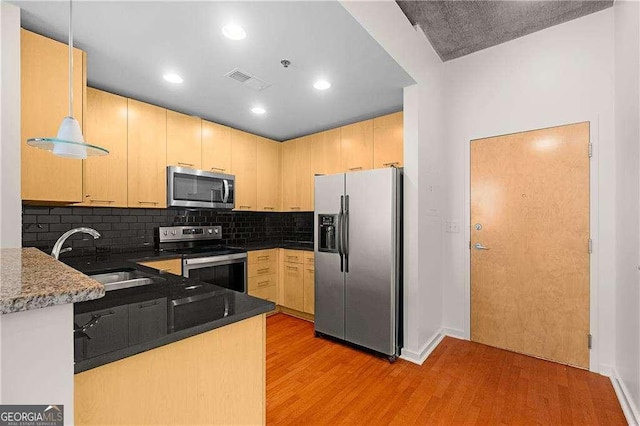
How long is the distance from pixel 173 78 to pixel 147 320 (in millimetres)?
2184

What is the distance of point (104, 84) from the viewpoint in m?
2.58

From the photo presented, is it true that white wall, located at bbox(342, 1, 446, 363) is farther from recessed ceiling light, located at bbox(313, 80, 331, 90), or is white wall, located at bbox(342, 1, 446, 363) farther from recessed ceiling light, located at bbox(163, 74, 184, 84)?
recessed ceiling light, located at bbox(163, 74, 184, 84)

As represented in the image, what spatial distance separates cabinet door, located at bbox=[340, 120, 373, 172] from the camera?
3344 millimetres

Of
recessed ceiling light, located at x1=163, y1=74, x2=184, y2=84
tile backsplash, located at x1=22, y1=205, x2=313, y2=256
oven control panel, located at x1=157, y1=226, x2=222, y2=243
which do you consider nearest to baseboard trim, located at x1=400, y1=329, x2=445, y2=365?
tile backsplash, located at x1=22, y1=205, x2=313, y2=256

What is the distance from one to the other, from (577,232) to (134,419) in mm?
3148

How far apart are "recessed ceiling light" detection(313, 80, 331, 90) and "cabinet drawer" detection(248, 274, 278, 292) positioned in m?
2.24

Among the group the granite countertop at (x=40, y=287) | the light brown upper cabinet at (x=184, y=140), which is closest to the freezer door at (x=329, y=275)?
the light brown upper cabinet at (x=184, y=140)

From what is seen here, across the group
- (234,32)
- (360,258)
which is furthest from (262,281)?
(234,32)

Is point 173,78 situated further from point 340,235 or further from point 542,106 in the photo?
point 542,106

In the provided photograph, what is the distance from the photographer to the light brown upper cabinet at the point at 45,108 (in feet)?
5.91

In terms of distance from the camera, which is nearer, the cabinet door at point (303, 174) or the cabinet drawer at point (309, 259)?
the cabinet drawer at point (309, 259)

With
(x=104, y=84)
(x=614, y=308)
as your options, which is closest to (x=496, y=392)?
(x=614, y=308)

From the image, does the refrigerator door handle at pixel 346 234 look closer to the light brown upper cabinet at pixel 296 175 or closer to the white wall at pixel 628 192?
the light brown upper cabinet at pixel 296 175

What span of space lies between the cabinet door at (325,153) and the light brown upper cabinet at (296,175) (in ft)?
0.28
